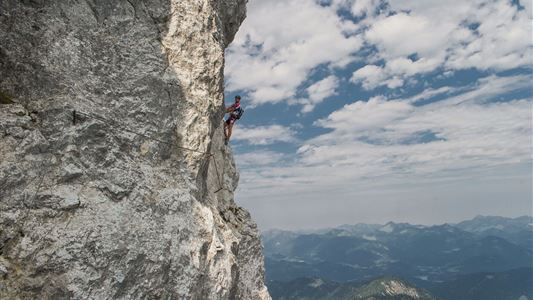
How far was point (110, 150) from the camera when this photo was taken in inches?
663

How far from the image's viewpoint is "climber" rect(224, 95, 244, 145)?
29.3m

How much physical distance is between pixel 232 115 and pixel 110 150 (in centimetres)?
1379

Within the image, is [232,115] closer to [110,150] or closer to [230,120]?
[230,120]

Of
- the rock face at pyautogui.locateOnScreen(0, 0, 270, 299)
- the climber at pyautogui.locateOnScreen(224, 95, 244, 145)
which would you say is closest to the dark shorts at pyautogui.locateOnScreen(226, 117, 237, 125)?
the climber at pyautogui.locateOnScreen(224, 95, 244, 145)

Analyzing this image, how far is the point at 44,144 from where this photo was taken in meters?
14.8

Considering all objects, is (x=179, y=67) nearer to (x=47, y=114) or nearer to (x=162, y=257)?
(x=47, y=114)

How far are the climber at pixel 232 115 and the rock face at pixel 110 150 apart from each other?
631cm

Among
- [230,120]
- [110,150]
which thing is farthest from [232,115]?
[110,150]

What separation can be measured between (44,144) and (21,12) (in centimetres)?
611

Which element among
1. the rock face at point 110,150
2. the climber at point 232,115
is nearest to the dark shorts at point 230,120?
the climber at point 232,115

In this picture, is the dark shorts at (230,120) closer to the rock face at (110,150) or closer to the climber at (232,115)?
the climber at (232,115)

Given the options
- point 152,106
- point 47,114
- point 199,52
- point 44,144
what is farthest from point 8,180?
point 199,52

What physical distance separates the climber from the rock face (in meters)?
6.31

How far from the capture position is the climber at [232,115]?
2933cm
